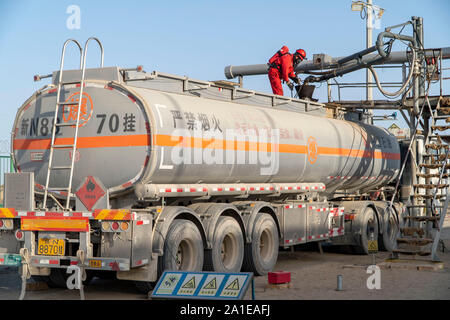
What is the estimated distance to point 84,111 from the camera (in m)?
11.0

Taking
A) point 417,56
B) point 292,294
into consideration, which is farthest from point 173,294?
point 417,56

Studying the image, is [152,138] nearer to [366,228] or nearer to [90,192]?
[90,192]

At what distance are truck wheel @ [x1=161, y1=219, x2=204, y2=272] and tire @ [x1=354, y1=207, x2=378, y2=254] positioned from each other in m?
6.71

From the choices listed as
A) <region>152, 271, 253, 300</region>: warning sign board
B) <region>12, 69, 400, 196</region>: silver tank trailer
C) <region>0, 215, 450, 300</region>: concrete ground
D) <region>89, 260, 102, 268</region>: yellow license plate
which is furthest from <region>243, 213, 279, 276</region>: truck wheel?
<region>152, 271, 253, 300</region>: warning sign board

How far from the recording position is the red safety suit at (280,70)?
57.8 ft

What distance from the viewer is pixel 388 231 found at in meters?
18.5

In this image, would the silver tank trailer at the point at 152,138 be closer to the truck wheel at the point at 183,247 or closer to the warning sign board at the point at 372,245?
the truck wheel at the point at 183,247

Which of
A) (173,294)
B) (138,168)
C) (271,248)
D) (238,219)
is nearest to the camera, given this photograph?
(173,294)

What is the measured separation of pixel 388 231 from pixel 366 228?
1.50 m

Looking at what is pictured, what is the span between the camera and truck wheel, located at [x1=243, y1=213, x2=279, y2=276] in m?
13.0

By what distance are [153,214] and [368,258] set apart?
7.65 metres

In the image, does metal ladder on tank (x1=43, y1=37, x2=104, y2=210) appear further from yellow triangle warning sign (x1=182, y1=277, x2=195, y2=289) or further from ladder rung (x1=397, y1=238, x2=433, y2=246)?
ladder rung (x1=397, y1=238, x2=433, y2=246)

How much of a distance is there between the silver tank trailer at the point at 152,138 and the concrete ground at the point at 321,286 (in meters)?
1.82
